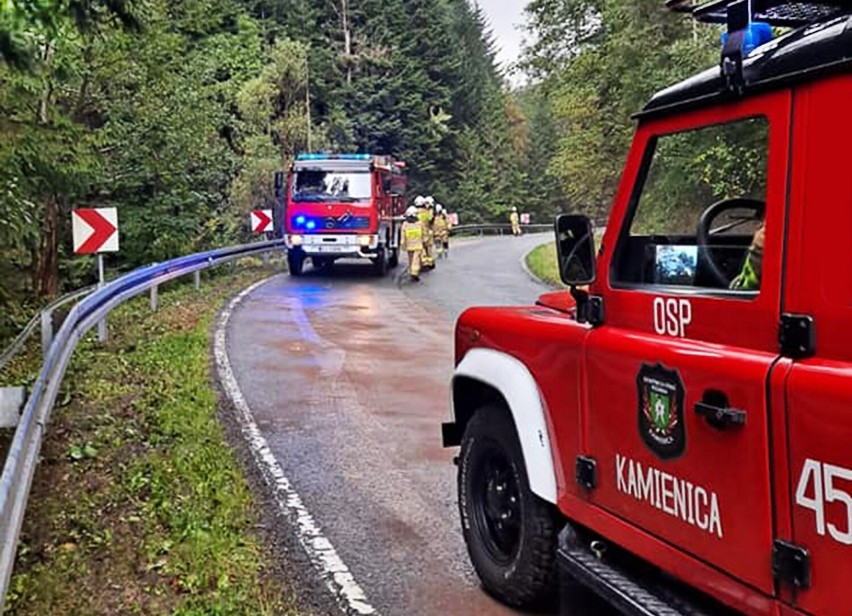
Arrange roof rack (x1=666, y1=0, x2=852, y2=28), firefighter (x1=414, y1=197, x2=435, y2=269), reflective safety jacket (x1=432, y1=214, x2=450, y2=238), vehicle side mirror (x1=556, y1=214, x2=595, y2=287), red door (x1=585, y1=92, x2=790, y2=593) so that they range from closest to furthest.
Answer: red door (x1=585, y1=92, x2=790, y2=593)
roof rack (x1=666, y1=0, x2=852, y2=28)
vehicle side mirror (x1=556, y1=214, x2=595, y2=287)
firefighter (x1=414, y1=197, x2=435, y2=269)
reflective safety jacket (x1=432, y1=214, x2=450, y2=238)

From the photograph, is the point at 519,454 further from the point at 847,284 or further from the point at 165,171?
the point at 165,171

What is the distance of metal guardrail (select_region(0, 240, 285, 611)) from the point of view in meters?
3.76

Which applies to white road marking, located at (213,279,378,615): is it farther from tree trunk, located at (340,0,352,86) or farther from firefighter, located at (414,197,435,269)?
tree trunk, located at (340,0,352,86)

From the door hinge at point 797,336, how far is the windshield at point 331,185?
19265 mm

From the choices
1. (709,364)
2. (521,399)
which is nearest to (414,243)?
(521,399)

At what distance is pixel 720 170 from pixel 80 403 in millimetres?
6920

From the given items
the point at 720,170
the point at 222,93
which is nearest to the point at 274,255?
the point at 222,93

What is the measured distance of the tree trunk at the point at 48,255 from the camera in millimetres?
19844

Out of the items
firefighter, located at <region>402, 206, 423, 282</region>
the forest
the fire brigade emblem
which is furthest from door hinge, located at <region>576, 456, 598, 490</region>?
firefighter, located at <region>402, 206, 423, 282</region>

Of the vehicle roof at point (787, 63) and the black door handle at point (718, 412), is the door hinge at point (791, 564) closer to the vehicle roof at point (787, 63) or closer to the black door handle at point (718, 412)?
the black door handle at point (718, 412)

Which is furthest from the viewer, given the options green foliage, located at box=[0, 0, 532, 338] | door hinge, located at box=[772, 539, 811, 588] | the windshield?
the windshield

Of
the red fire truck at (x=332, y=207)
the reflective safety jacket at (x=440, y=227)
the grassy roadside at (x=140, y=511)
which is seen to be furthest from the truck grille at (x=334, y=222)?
the grassy roadside at (x=140, y=511)

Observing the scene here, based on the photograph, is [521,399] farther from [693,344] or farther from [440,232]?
[440,232]

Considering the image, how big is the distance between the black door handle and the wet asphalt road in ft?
6.44
